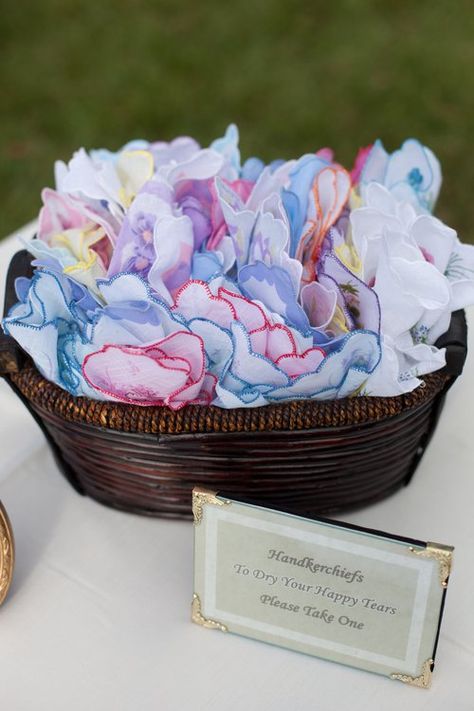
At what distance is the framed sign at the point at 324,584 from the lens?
22.4 inches

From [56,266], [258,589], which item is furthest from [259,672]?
[56,266]

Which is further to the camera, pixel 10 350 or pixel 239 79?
pixel 239 79

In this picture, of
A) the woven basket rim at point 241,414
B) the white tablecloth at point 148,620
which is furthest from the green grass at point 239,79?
the woven basket rim at point 241,414

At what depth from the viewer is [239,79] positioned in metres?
2.20

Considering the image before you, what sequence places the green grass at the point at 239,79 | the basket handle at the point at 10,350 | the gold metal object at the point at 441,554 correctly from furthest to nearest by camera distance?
the green grass at the point at 239,79, the basket handle at the point at 10,350, the gold metal object at the point at 441,554

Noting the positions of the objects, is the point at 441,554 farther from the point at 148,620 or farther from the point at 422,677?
the point at 148,620

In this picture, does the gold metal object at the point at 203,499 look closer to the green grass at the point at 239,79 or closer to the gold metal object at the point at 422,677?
the gold metal object at the point at 422,677

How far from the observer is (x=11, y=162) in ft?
6.56

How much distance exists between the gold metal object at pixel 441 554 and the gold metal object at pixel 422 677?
0.25 ft

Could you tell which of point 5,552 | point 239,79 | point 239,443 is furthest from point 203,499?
point 239,79

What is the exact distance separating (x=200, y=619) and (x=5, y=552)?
0.15 meters

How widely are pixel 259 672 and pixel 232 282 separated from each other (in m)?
0.29

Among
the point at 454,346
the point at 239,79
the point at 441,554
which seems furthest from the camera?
the point at 239,79

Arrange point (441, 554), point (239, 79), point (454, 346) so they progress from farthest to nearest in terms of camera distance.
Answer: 1. point (239, 79)
2. point (454, 346)
3. point (441, 554)
